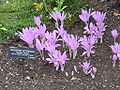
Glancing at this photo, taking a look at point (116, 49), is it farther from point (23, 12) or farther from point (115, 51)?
point (23, 12)

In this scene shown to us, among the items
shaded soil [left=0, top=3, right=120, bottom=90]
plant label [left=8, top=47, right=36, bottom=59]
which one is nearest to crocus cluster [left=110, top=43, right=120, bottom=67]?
shaded soil [left=0, top=3, right=120, bottom=90]

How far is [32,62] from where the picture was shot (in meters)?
3.57

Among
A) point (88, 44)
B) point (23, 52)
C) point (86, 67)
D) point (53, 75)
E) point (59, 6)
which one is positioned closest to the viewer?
point (23, 52)

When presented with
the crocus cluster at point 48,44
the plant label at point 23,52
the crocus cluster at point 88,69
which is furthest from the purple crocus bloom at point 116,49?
the plant label at point 23,52

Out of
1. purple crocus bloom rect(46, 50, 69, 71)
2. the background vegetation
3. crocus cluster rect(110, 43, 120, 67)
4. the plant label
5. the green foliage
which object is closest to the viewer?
the plant label

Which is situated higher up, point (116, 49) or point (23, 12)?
point (23, 12)

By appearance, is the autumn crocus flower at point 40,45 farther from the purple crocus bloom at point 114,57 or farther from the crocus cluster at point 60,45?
the purple crocus bloom at point 114,57

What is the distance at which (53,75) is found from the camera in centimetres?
336

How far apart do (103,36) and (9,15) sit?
1.44 m

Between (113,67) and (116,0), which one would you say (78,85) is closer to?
(113,67)

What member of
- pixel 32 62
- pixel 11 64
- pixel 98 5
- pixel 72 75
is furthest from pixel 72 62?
pixel 98 5

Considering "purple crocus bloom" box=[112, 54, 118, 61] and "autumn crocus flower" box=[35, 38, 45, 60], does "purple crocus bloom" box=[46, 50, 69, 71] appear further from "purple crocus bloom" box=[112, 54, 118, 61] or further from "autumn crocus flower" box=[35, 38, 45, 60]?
"purple crocus bloom" box=[112, 54, 118, 61]

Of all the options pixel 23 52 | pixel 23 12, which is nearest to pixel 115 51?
pixel 23 52

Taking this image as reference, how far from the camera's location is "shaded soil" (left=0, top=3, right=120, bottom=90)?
321 centimetres
